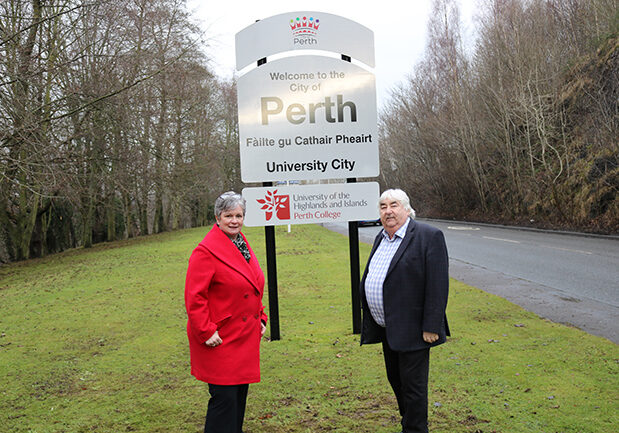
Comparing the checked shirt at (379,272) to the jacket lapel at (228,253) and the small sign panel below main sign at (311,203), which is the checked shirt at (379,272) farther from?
the small sign panel below main sign at (311,203)

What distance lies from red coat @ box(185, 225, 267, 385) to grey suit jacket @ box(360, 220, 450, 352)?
3.20ft

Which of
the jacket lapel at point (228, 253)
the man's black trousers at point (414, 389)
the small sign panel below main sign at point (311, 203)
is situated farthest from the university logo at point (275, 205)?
the man's black trousers at point (414, 389)

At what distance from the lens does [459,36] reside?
4025 cm

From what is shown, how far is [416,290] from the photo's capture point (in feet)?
11.9

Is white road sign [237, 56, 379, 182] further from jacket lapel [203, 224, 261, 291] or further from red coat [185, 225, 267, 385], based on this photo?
red coat [185, 225, 267, 385]

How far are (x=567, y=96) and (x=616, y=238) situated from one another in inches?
399

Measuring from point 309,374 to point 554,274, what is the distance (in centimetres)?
833

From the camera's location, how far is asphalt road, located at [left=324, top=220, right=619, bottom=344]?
7891 mm

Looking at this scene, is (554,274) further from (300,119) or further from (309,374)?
(309,374)

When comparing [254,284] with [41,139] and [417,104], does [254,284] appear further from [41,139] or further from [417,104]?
[417,104]

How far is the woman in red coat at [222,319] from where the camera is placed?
3.46 m

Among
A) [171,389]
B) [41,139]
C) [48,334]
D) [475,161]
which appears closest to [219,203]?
[171,389]

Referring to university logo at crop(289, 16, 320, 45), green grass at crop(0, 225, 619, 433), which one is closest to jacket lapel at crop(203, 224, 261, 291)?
green grass at crop(0, 225, 619, 433)

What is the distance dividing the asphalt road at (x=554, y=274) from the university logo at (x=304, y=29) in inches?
205
